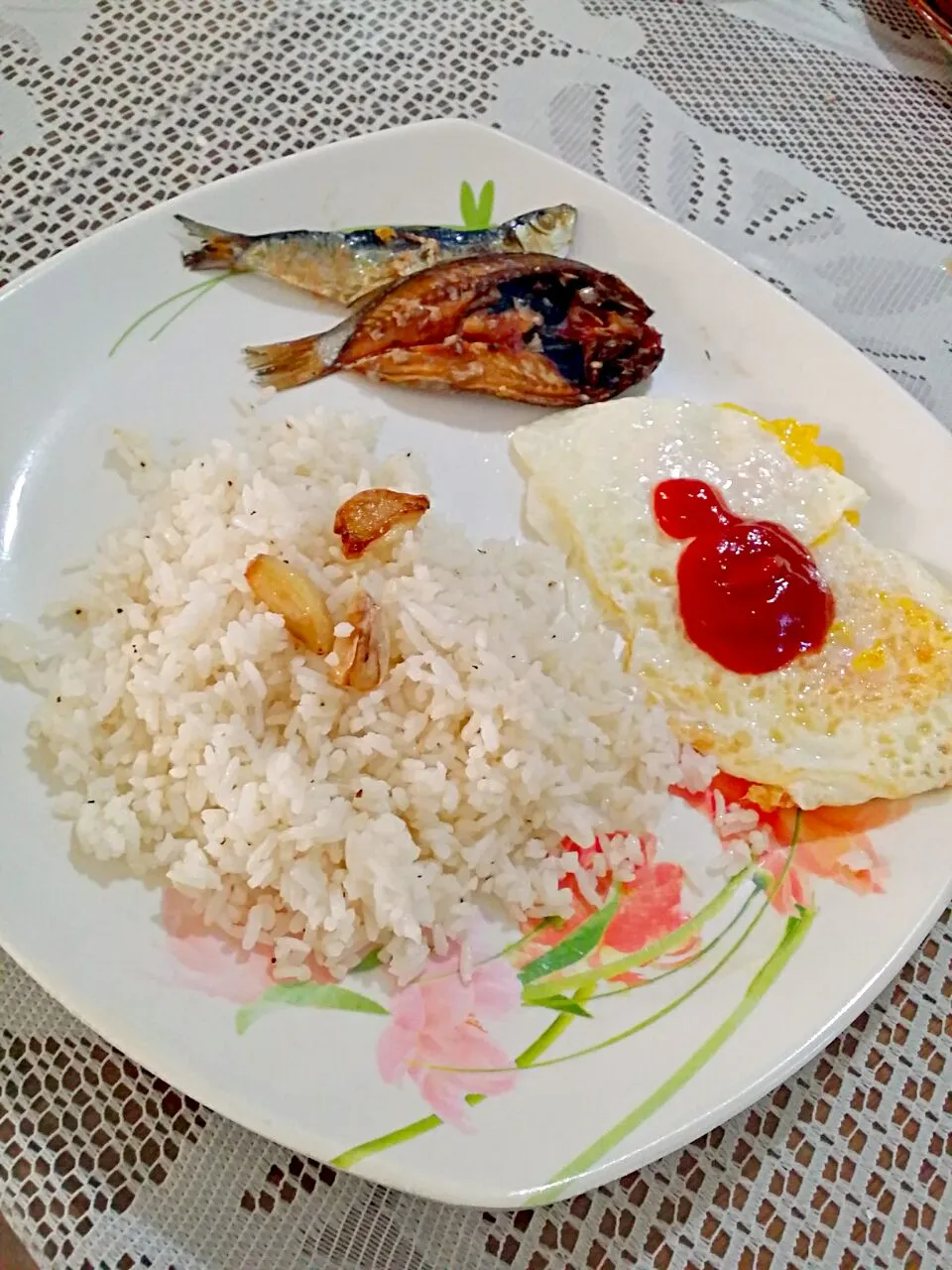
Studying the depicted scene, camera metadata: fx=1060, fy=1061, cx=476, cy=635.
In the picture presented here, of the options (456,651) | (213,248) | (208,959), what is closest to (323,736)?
(456,651)

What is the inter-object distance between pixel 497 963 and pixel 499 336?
4.44 ft

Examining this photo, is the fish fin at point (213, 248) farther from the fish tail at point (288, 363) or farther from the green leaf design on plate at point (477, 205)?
the green leaf design on plate at point (477, 205)

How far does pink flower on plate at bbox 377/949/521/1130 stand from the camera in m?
1.47

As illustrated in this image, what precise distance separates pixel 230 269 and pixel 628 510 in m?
→ 1.02

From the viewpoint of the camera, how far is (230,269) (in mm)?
2311

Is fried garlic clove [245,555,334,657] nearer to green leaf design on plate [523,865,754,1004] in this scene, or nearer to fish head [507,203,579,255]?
green leaf design on plate [523,865,754,1004]

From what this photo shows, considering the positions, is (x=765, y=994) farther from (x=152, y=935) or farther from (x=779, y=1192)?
(x=152, y=935)

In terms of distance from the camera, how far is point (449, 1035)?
154cm

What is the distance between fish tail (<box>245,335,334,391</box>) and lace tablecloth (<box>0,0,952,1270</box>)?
709 mm

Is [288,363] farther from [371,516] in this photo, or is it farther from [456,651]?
[456,651]

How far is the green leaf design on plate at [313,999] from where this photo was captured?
4.98ft

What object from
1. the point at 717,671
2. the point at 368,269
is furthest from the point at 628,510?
the point at 368,269

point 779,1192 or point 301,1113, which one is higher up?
point 301,1113

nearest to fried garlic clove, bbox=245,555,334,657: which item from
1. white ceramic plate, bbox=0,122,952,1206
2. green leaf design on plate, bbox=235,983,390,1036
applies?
white ceramic plate, bbox=0,122,952,1206
